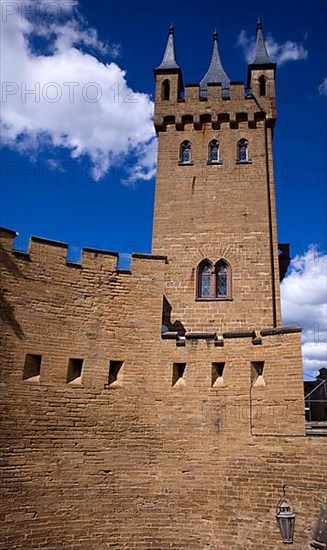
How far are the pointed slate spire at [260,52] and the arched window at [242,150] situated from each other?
3.99 metres

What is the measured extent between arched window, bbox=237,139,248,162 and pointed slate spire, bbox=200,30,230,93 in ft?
9.27

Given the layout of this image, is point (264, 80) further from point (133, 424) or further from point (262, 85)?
point (133, 424)

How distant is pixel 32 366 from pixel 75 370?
1041 mm

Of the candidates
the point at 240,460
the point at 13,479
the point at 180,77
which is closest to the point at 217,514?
the point at 240,460

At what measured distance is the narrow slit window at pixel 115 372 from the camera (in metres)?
11.0

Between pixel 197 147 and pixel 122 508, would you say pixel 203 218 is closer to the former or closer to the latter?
pixel 197 147

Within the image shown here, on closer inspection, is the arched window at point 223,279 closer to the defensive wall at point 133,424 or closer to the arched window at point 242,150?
the defensive wall at point 133,424

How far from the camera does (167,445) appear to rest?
10602 millimetres

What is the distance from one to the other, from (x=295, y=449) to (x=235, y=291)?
631 centimetres

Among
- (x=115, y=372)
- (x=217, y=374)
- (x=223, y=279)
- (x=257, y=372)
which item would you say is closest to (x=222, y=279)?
(x=223, y=279)

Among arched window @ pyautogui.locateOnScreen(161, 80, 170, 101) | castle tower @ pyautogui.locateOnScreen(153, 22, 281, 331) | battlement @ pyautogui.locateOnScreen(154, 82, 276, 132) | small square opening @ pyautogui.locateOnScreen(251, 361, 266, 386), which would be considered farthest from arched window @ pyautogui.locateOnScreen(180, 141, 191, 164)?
small square opening @ pyautogui.locateOnScreen(251, 361, 266, 386)

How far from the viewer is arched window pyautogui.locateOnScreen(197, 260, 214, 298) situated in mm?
15227

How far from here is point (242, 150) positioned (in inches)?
675

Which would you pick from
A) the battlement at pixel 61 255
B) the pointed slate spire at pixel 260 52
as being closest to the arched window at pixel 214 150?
the pointed slate spire at pixel 260 52
